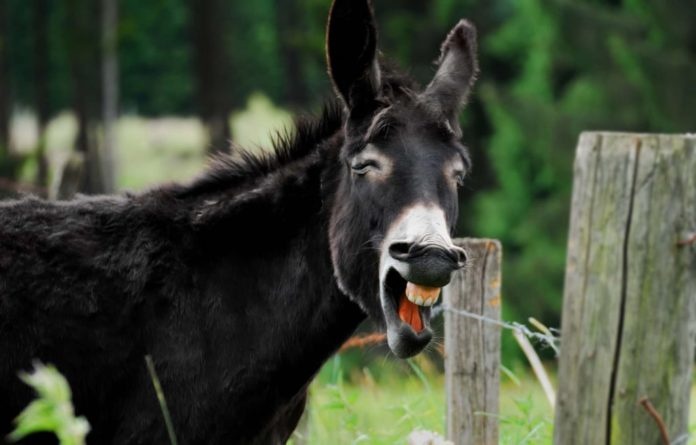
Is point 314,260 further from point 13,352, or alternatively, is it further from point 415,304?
point 13,352

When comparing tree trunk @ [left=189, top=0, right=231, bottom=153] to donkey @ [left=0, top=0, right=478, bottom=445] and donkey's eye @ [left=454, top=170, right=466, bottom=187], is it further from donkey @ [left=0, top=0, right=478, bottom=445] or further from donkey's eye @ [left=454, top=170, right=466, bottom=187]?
donkey's eye @ [left=454, top=170, right=466, bottom=187]

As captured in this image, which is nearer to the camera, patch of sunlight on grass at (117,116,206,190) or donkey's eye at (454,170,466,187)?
donkey's eye at (454,170,466,187)

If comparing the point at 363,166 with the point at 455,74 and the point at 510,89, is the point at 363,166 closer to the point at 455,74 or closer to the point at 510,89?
the point at 455,74

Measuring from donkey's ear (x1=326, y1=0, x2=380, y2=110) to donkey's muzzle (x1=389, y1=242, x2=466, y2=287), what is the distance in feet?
2.89

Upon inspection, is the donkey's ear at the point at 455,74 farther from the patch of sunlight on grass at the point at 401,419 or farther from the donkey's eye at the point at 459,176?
the patch of sunlight on grass at the point at 401,419

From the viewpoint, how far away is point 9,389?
4055mm

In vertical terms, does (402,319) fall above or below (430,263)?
below

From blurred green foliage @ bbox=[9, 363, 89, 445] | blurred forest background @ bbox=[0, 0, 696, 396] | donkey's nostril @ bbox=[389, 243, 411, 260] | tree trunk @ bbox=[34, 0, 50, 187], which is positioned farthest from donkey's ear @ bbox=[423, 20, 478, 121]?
tree trunk @ bbox=[34, 0, 50, 187]

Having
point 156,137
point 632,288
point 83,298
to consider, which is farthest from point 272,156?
point 156,137

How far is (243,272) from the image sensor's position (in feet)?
14.6

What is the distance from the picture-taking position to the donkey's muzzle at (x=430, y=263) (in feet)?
12.2

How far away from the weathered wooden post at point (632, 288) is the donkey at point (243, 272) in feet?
2.55

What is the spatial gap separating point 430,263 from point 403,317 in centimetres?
38

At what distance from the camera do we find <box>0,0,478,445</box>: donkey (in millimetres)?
4105
